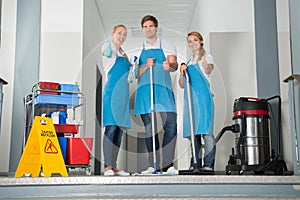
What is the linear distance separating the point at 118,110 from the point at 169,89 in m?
0.39

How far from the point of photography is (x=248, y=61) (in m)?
4.57

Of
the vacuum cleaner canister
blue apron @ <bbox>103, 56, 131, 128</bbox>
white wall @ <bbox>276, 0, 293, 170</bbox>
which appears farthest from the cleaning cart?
white wall @ <bbox>276, 0, 293, 170</bbox>

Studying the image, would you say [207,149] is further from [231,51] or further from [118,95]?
[231,51]

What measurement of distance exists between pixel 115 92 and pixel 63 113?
25.2 inches

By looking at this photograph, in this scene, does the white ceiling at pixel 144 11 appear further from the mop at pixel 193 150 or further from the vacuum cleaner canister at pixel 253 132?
the mop at pixel 193 150

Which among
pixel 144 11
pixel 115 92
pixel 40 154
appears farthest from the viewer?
pixel 144 11

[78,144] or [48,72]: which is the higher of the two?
[48,72]

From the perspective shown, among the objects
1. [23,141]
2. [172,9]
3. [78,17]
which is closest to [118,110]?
[23,141]

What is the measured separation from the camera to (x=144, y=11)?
21.1 ft

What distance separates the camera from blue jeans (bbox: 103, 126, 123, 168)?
347 centimetres

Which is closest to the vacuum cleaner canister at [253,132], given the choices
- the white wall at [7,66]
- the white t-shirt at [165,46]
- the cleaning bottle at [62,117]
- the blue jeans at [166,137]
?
the blue jeans at [166,137]

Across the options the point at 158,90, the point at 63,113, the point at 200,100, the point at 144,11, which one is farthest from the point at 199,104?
the point at 144,11

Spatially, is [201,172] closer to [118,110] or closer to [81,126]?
[118,110]

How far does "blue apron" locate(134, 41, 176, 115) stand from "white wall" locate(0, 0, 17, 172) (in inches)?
55.0
